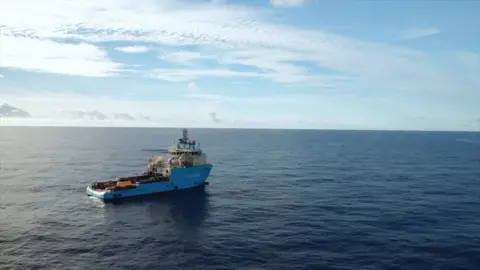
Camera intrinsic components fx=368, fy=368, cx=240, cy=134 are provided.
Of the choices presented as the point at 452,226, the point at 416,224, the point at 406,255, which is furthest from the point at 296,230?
the point at 452,226

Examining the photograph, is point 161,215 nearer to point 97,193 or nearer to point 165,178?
point 97,193

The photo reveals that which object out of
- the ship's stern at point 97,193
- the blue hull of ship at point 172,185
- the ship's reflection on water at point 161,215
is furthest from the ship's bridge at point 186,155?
the ship's stern at point 97,193

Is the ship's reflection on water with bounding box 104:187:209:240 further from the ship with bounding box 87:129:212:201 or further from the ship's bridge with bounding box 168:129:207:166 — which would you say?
the ship's bridge with bounding box 168:129:207:166

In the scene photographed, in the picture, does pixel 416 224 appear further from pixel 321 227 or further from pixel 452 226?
pixel 321 227

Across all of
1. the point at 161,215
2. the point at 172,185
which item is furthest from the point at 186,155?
the point at 161,215

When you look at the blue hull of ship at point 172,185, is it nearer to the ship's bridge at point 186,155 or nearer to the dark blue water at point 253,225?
the ship's bridge at point 186,155

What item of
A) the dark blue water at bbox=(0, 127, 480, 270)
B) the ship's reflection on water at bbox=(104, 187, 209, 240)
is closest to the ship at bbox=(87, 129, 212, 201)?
the ship's reflection on water at bbox=(104, 187, 209, 240)

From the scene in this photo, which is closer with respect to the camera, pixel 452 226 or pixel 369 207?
pixel 452 226
